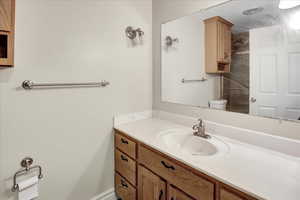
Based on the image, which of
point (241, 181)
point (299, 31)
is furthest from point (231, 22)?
point (241, 181)

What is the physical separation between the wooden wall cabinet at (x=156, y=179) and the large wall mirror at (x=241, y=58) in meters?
0.61

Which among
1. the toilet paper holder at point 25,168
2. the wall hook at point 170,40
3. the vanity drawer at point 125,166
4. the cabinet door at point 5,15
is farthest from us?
the wall hook at point 170,40

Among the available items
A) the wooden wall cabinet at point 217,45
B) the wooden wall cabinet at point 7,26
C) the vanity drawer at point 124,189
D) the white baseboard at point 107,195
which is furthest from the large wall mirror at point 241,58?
the wooden wall cabinet at point 7,26

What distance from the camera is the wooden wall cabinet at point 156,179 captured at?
0.84 m

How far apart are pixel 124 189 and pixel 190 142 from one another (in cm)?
72

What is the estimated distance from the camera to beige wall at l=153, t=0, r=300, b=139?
107 centimetres

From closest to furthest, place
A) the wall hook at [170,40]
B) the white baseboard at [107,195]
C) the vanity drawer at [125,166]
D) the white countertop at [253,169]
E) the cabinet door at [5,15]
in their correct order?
the white countertop at [253,169] → the cabinet door at [5,15] → the vanity drawer at [125,166] → the white baseboard at [107,195] → the wall hook at [170,40]

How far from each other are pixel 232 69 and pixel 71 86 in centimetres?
122

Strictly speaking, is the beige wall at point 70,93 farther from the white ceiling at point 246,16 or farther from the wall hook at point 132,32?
the white ceiling at point 246,16

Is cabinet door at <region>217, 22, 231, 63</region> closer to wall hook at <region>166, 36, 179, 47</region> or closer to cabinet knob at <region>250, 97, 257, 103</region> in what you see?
cabinet knob at <region>250, 97, 257, 103</region>

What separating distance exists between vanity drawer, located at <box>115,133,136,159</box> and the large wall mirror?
0.62 metres

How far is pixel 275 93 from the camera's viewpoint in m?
1.08

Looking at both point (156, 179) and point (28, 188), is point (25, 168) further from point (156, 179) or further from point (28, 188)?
point (156, 179)

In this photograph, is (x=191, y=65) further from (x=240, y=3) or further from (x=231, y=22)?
(x=240, y=3)
